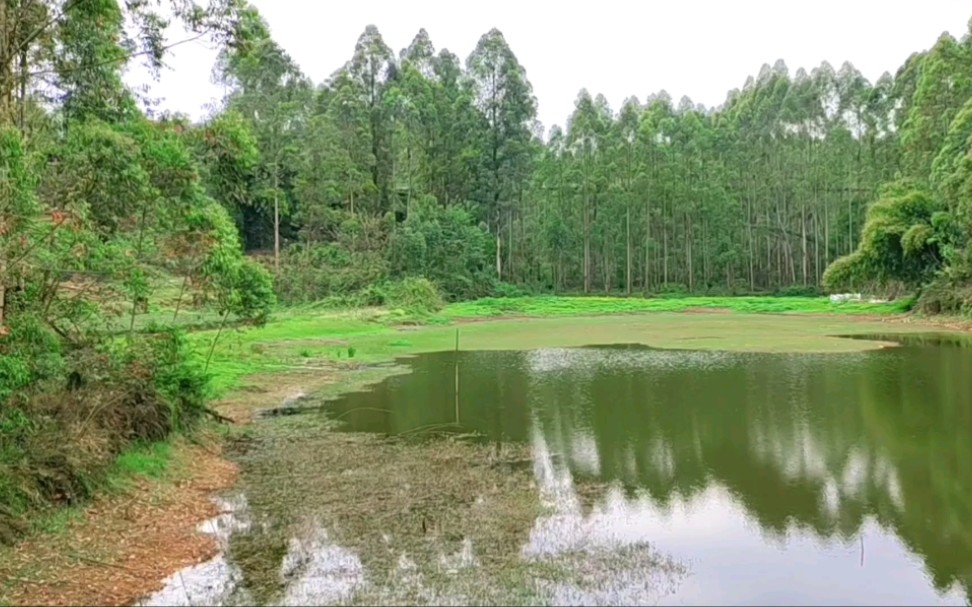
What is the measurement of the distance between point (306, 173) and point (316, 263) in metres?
5.53

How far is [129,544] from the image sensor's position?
7938 millimetres

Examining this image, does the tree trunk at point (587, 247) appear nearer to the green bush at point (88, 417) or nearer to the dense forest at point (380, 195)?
the dense forest at point (380, 195)

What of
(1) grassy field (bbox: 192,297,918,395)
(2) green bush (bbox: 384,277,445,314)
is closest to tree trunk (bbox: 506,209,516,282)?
(1) grassy field (bbox: 192,297,918,395)

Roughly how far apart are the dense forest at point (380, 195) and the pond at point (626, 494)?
8.73 feet

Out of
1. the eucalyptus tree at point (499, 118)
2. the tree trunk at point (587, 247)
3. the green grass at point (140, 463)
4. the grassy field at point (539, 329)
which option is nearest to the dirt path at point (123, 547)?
the green grass at point (140, 463)

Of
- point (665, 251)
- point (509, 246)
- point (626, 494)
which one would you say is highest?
point (509, 246)

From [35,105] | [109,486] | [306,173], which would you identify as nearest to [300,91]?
[306,173]

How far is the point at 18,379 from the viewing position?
7.50 meters

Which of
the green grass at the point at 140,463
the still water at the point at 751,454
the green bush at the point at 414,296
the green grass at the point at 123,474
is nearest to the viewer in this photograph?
the still water at the point at 751,454

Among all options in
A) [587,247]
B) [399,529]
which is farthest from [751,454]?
[587,247]

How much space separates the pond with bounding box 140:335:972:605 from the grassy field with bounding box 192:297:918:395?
22.4ft

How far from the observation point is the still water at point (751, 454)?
7.42 meters

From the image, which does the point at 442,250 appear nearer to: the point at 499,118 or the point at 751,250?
the point at 499,118

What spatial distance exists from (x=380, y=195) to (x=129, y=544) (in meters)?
46.0
